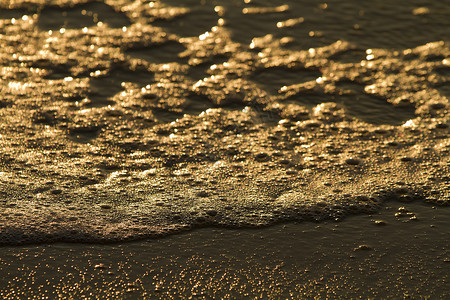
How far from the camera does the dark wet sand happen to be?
185cm

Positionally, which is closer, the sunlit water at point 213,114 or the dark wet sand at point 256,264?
the dark wet sand at point 256,264

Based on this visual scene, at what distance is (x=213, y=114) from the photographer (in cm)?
262

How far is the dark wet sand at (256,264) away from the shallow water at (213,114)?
0.06 metres

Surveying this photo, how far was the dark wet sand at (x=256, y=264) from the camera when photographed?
73.0 inches

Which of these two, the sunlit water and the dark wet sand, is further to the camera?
the sunlit water

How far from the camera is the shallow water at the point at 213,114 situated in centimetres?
215

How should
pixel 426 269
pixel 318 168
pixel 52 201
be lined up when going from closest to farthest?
1. pixel 426 269
2. pixel 52 201
3. pixel 318 168

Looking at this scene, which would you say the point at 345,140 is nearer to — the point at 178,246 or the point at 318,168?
the point at 318,168

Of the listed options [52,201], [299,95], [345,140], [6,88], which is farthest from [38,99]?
[345,140]

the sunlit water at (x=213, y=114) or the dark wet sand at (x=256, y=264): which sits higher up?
the sunlit water at (x=213, y=114)

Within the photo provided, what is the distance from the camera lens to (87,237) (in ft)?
6.64

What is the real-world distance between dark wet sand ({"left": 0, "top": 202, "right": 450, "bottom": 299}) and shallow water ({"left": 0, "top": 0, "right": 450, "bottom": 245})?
6cm

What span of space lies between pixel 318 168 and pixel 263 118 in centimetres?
38

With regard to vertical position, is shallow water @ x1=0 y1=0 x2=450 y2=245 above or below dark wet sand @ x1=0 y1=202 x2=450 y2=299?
above
